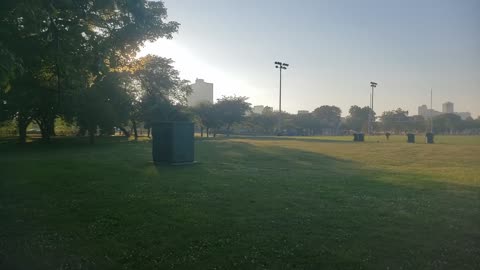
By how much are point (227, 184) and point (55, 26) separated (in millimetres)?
6677

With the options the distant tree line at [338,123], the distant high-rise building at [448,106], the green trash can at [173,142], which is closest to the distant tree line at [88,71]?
the green trash can at [173,142]

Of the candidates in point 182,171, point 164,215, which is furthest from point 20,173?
point 164,215

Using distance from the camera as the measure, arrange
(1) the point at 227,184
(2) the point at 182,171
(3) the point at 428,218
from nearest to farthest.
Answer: (3) the point at 428,218, (1) the point at 227,184, (2) the point at 182,171

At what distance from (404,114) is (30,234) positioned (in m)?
156

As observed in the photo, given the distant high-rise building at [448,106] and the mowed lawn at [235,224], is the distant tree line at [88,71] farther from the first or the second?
the distant high-rise building at [448,106]

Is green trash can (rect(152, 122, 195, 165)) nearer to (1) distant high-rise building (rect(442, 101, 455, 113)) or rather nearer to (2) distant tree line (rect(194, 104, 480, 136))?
(2) distant tree line (rect(194, 104, 480, 136))

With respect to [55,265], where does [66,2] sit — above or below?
above

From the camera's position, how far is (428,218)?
26.0 ft

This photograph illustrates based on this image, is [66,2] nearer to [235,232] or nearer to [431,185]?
[235,232]

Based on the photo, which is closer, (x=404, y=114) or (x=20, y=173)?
(x=20, y=173)

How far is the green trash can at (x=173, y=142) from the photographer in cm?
1719

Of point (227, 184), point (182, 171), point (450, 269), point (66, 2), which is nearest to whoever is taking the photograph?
point (450, 269)

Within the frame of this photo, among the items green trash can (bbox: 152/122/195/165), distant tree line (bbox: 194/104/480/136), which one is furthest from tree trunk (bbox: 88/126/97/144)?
distant tree line (bbox: 194/104/480/136)

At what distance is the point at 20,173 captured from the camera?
1387 cm
